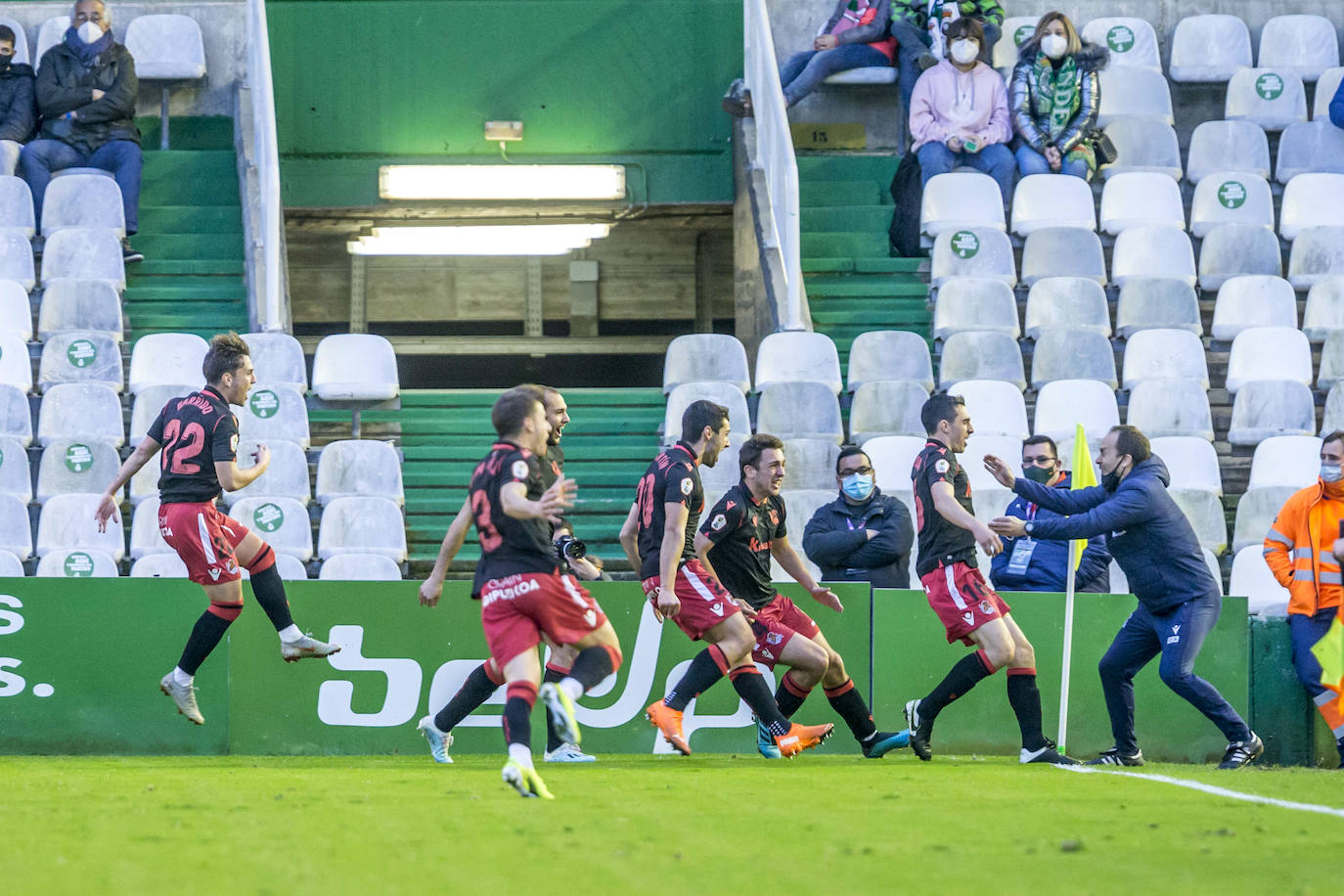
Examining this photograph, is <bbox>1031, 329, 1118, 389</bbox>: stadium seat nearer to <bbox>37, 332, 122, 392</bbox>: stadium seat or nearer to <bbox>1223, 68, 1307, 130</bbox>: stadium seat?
<bbox>1223, 68, 1307, 130</bbox>: stadium seat

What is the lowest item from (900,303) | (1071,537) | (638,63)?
(1071,537)

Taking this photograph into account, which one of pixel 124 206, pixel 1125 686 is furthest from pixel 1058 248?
pixel 124 206

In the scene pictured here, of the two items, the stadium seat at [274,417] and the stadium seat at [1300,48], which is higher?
the stadium seat at [1300,48]

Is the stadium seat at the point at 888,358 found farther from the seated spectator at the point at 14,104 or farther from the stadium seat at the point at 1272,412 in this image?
the seated spectator at the point at 14,104

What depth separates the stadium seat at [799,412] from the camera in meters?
11.4

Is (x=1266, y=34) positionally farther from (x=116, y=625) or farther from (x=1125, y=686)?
(x=116, y=625)

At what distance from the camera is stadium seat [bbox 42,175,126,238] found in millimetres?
12984

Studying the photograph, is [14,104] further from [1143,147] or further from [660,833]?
[660,833]

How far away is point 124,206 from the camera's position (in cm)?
1328

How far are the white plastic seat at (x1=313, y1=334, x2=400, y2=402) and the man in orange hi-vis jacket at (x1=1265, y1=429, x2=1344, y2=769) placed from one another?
20.1ft

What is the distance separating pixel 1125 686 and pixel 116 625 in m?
5.41

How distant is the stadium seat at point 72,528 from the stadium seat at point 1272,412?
7558 millimetres

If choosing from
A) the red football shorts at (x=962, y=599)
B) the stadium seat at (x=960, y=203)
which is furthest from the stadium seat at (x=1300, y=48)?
the red football shorts at (x=962, y=599)

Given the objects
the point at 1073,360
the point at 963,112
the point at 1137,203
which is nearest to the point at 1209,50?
the point at 1137,203
